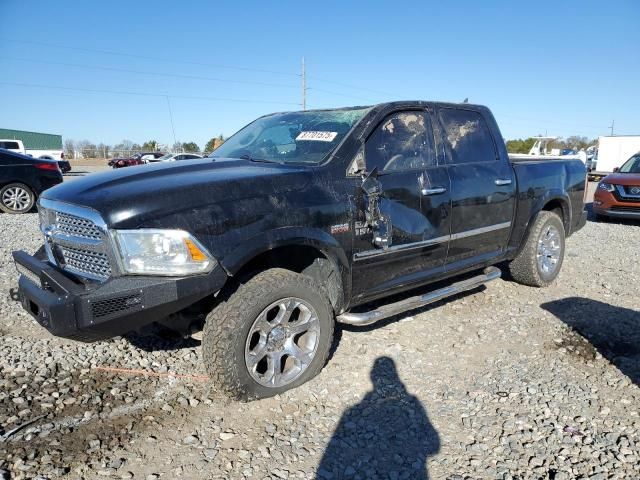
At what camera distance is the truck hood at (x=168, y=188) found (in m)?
2.52

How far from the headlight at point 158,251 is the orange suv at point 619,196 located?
10.3 m

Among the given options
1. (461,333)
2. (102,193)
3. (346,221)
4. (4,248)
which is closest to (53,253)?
(102,193)

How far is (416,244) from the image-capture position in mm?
3689

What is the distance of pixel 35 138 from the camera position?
43.6 metres

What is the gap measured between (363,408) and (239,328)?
3.07 feet

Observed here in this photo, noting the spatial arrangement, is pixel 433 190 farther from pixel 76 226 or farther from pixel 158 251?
pixel 76 226

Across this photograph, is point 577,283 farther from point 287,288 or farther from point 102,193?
point 102,193

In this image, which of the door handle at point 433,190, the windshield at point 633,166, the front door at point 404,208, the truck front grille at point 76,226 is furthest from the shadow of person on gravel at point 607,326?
the windshield at point 633,166

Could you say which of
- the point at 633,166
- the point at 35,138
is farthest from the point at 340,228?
the point at 35,138

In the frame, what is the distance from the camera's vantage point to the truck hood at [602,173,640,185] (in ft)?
32.8

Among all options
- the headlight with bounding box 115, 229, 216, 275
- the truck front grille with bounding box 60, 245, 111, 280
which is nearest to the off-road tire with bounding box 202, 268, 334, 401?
the headlight with bounding box 115, 229, 216, 275

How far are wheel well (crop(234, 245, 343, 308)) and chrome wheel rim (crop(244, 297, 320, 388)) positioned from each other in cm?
26

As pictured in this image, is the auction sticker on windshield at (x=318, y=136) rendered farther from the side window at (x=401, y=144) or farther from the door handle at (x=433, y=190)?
the door handle at (x=433, y=190)

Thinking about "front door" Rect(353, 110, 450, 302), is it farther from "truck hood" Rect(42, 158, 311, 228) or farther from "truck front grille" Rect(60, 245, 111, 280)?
"truck front grille" Rect(60, 245, 111, 280)
